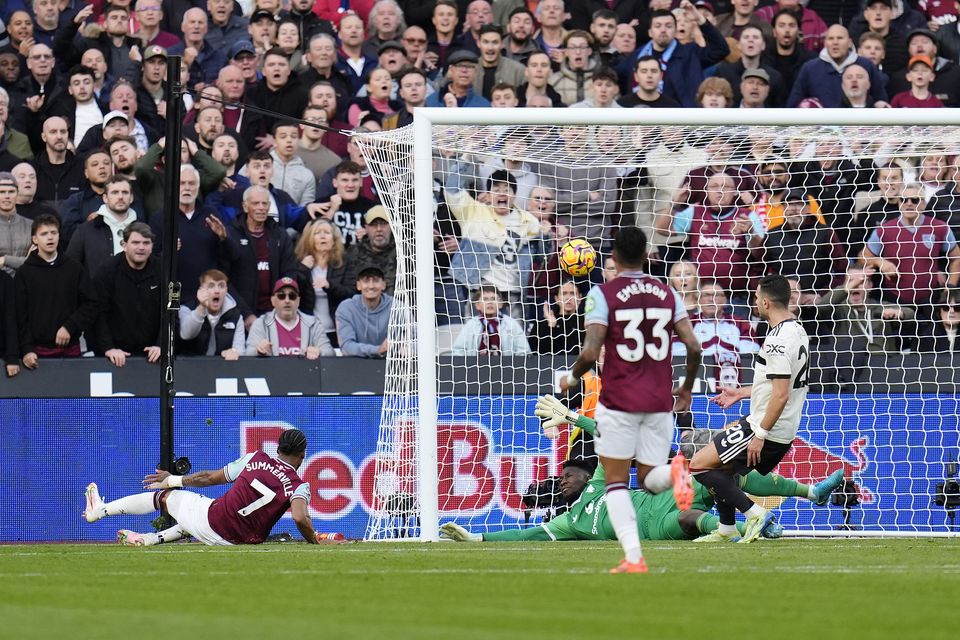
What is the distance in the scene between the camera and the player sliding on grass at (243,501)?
11.6 m

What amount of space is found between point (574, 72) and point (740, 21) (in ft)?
8.45

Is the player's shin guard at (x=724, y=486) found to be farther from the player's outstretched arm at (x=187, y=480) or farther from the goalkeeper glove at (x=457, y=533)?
the player's outstretched arm at (x=187, y=480)

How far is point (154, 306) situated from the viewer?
14.3m

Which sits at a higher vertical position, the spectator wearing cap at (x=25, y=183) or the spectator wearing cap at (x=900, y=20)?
the spectator wearing cap at (x=900, y=20)

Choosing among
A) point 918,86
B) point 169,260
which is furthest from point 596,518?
point 918,86

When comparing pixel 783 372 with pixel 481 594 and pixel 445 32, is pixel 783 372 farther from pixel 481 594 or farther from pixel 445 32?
pixel 445 32

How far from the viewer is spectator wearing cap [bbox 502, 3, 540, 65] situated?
1791 cm

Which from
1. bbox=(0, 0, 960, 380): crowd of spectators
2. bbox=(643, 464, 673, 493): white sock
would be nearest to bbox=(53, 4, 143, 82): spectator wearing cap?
bbox=(0, 0, 960, 380): crowd of spectators

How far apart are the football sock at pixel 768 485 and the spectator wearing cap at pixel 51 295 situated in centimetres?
618

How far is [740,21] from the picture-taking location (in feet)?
61.6

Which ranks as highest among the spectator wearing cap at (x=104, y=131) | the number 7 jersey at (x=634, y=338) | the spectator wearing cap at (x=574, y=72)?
the spectator wearing cap at (x=574, y=72)

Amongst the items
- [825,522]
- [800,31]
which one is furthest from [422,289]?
[800,31]

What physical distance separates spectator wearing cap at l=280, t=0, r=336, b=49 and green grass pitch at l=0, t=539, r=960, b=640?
8688 mm

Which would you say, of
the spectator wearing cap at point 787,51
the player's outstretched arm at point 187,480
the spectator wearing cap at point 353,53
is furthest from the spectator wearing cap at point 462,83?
the player's outstretched arm at point 187,480
